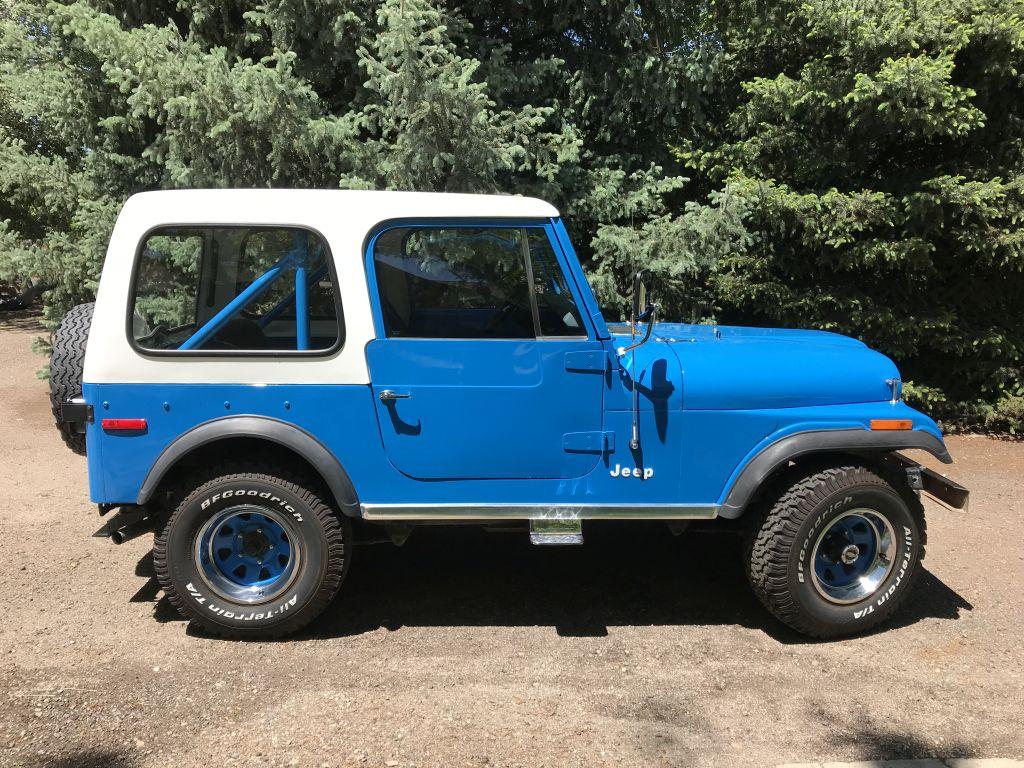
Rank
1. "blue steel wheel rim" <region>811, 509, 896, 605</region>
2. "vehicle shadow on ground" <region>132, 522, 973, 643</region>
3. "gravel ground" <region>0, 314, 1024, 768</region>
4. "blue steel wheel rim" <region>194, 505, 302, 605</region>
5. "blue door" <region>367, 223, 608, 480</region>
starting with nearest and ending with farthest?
"gravel ground" <region>0, 314, 1024, 768</region> → "blue door" <region>367, 223, 608, 480</region> → "blue steel wheel rim" <region>194, 505, 302, 605</region> → "blue steel wheel rim" <region>811, 509, 896, 605</region> → "vehicle shadow on ground" <region>132, 522, 973, 643</region>

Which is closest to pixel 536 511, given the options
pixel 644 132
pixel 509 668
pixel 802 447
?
pixel 509 668

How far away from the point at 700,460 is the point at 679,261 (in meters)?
3.35

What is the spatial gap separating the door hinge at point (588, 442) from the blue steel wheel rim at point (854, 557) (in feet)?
3.89

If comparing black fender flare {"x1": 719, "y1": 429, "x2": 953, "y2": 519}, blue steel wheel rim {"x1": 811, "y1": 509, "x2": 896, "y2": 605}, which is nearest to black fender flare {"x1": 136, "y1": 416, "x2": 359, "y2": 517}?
black fender flare {"x1": 719, "y1": 429, "x2": 953, "y2": 519}

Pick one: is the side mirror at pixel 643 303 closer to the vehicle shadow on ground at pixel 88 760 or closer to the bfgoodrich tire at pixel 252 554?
the bfgoodrich tire at pixel 252 554

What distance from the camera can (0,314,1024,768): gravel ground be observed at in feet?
9.95

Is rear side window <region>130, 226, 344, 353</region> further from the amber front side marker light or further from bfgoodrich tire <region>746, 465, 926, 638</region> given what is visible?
the amber front side marker light

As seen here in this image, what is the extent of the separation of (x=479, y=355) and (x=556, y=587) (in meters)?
1.63

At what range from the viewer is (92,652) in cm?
371

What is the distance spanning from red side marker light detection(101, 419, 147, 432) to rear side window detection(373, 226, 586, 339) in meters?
1.23

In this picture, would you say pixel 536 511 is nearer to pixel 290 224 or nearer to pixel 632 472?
pixel 632 472

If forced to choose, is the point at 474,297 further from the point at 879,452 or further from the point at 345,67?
the point at 345,67

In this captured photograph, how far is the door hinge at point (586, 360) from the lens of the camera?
364cm

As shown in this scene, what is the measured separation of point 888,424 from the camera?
3.79 meters
